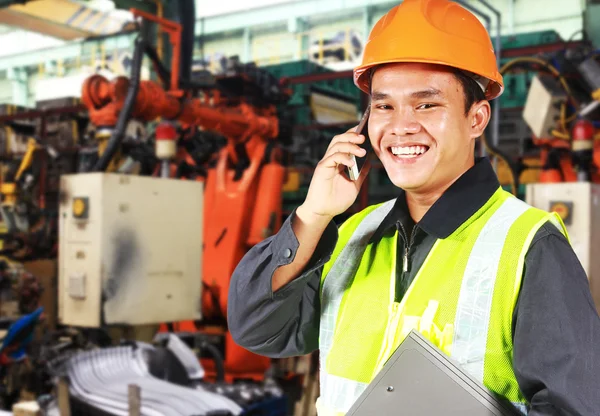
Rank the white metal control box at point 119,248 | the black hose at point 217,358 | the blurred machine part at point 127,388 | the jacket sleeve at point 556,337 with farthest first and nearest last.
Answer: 1. the black hose at point 217,358
2. the white metal control box at point 119,248
3. the blurred machine part at point 127,388
4. the jacket sleeve at point 556,337

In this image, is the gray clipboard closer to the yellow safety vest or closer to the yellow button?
the yellow safety vest

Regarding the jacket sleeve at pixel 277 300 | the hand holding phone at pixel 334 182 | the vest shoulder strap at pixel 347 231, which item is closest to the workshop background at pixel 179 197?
the vest shoulder strap at pixel 347 231

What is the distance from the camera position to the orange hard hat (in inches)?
48.0

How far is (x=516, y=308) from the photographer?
1079 millimetres

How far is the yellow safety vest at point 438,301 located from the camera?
1.09 m

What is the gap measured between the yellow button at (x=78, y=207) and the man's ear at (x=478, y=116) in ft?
9.20

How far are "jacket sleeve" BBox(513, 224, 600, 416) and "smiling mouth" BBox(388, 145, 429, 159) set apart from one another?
0.94ft

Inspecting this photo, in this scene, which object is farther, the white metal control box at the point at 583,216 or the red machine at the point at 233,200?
the red machine at the point at 233,200

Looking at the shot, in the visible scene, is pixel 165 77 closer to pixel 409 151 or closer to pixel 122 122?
pixel 122 122

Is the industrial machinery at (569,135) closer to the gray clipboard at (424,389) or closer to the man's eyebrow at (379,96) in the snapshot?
the man's eyebrow at (379,96)

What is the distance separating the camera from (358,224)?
1496mm

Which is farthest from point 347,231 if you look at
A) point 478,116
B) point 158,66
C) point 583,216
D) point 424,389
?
point 158,66

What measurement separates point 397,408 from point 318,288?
38 cm

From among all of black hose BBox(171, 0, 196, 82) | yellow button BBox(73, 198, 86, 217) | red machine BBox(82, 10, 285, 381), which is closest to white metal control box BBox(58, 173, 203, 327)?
yellow button BBox(73, 198, 86, 217)
